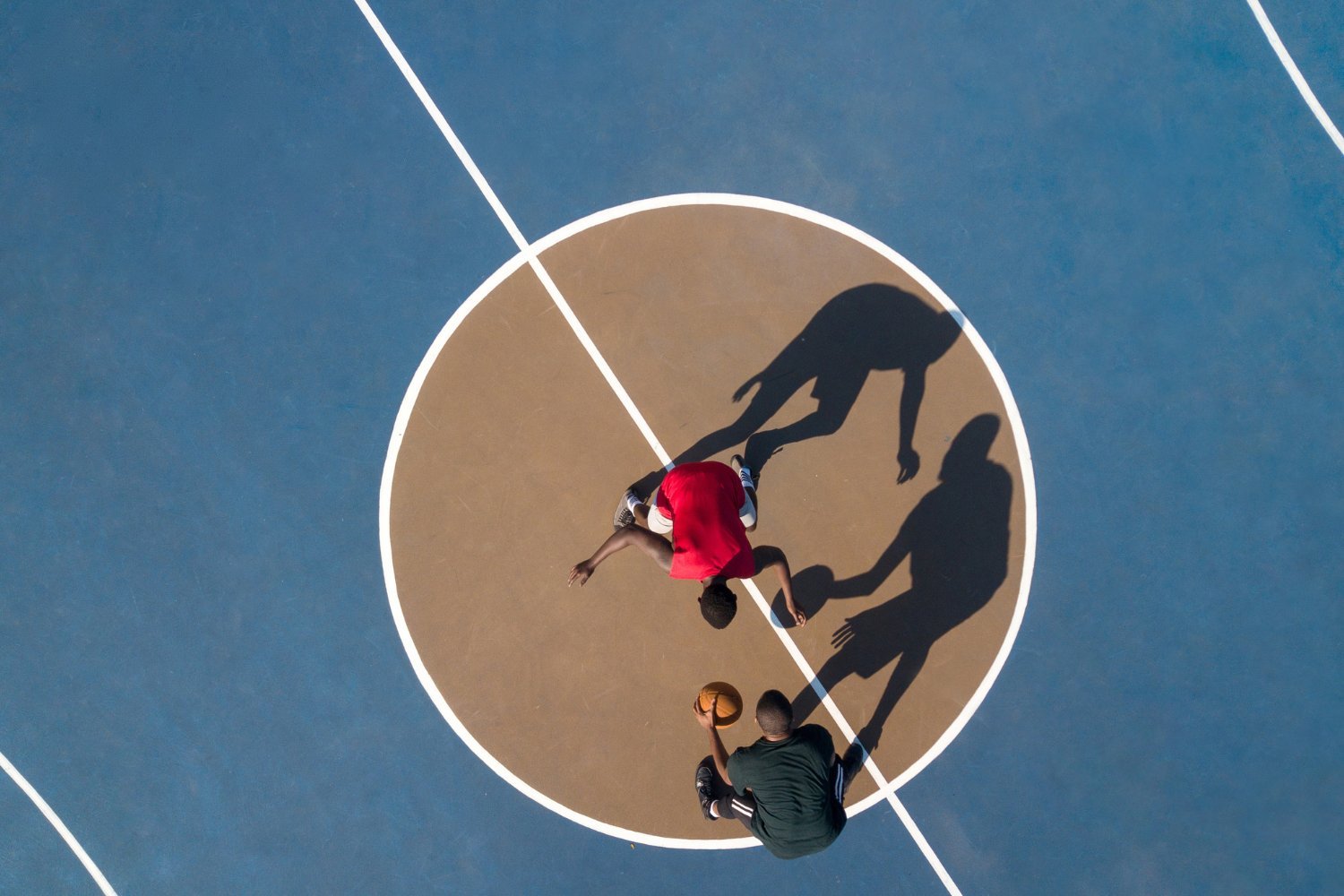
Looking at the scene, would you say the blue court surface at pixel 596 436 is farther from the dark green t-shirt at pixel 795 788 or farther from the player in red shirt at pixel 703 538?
the player in red shirt at pixel 703 538

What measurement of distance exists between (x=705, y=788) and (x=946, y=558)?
2.81m

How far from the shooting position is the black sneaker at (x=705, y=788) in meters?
6.14

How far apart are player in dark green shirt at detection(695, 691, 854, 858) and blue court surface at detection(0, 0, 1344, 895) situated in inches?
38.0

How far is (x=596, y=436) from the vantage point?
21.4 feet

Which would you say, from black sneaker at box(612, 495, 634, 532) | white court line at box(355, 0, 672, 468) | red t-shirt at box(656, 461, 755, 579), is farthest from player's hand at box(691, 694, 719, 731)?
white court line at box(355, 0, 672, 468)

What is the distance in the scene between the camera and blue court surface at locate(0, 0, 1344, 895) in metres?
6.44

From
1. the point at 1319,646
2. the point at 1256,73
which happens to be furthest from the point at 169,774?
the point at 1256,73

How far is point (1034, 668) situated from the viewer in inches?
255

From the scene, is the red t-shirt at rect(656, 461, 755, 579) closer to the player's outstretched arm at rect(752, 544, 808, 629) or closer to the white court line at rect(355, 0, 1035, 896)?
the player's outstretched arm at rect(752, 544, 808, 629)

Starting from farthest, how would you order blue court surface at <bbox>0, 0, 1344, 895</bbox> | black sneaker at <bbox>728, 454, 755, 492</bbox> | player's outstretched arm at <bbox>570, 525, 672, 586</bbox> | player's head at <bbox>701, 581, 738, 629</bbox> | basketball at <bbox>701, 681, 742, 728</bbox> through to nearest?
blue court surface at <bbox>0, 0, 1344, 895</bbox>, black sneaker at <bbox>728, 454, 755, 492</bbox>, basketball at <bbox>701, 681, 742, 728</bbox>, player's outstretched arm at <bbox>570, 525, 672, 586</bbox>, player's head at <bbox>701, 581, 738, 629</bbox>

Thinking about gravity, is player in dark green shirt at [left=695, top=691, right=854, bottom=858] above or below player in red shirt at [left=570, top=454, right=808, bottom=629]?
below

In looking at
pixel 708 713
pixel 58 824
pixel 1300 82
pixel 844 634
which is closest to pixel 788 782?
pixel 708 713

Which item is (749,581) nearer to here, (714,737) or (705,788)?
(714,737)

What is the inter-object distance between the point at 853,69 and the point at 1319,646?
21.0 feet
